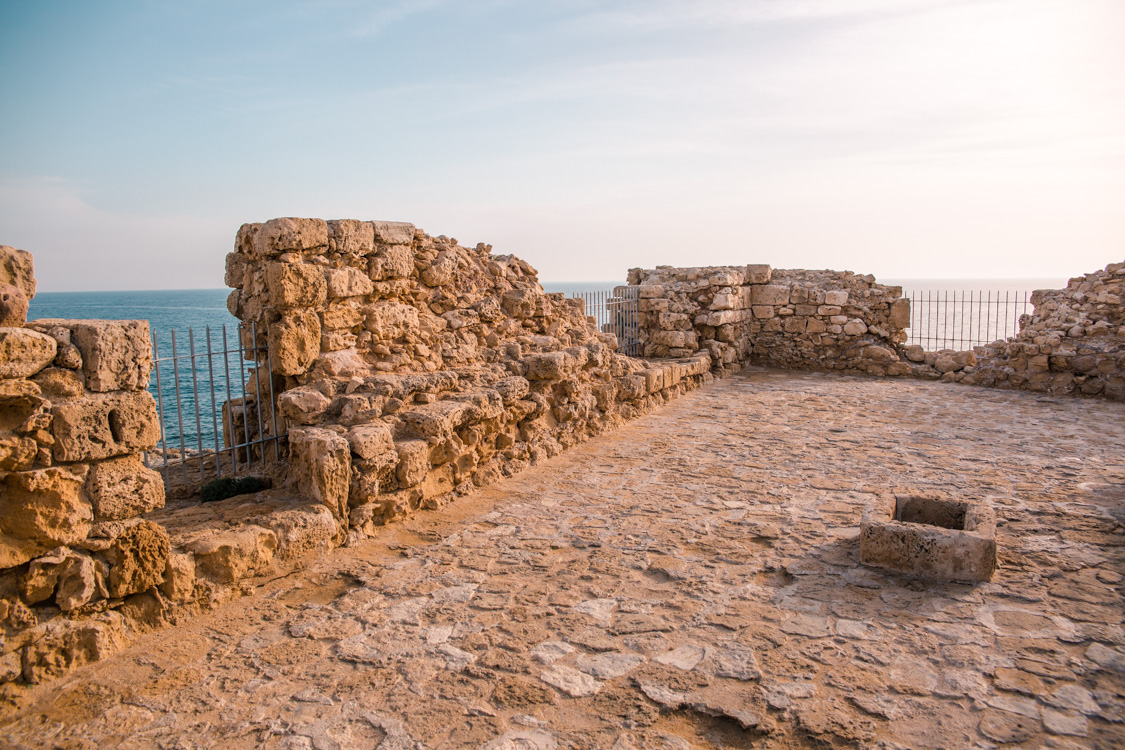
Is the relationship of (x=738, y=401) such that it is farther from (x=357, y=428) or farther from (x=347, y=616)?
(x=347, y=616)

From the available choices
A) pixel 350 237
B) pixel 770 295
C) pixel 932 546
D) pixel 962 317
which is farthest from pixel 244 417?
pixel 770 295

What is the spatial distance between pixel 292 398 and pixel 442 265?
2.42m

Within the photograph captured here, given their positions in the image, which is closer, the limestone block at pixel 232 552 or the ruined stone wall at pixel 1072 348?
the limestone block at pixel 232 552

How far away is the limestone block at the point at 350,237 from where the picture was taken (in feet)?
21.3

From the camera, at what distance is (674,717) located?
3.42m

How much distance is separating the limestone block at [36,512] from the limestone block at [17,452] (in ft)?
0.14

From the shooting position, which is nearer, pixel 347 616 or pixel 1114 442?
pixel 347 616

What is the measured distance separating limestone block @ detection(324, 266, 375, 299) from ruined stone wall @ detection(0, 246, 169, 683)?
2372 millimetres

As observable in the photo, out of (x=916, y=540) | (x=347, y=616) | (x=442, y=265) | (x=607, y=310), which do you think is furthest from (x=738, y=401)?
(x=347, y=616)

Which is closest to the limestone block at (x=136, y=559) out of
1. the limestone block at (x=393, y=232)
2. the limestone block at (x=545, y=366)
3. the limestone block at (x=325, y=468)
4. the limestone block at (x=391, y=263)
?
the limestone block at (x=325, y=468)

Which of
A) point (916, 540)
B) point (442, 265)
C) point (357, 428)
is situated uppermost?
point (442, 265)

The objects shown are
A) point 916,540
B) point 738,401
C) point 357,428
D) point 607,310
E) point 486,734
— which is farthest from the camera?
point 607,310

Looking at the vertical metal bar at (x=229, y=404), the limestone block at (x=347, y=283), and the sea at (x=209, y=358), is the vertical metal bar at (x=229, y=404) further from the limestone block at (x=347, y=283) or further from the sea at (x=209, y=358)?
the limestone block at (x=347, y=283)

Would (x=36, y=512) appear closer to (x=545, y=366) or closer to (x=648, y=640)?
(x=648, y=640)
